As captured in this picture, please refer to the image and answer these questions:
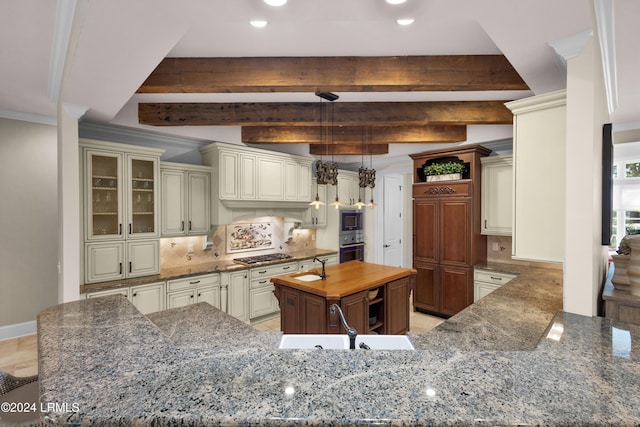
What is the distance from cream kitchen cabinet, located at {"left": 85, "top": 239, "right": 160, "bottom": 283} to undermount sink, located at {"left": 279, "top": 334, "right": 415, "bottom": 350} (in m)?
2.56

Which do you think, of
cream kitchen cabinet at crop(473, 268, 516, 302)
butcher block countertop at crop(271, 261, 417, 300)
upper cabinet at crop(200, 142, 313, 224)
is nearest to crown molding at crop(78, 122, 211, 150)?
upper cabinet at crop(200, 142, 313, 224)

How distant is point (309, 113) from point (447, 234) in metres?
2.68

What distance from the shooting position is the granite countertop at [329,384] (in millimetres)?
555

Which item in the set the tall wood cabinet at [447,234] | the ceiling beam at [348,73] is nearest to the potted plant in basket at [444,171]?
the tall wood cabinet at [447,234]

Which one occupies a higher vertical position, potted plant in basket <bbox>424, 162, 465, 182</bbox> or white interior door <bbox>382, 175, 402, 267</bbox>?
potted plant in basket <bbox>424, 162, 465, 182</bbox>

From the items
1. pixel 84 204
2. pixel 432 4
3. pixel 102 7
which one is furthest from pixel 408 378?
pixel 84 204

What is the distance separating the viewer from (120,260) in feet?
11.1

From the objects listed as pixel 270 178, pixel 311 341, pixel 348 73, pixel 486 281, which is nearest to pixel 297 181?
pixel 270 178

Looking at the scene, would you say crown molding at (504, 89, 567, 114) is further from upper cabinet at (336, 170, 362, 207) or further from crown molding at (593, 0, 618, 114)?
upper cabinet at (336, 170, 362, 207)

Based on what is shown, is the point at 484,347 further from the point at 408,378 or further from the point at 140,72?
the point at 140,72

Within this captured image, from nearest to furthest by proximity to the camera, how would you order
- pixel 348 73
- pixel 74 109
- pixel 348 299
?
1. pixel 348 73
2. pixel 74 109
3. pixel 348 299

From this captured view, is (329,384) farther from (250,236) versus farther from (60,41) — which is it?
(250,236)

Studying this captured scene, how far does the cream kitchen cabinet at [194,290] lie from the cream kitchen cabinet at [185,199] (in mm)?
621

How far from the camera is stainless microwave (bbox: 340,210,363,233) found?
19.4ft
